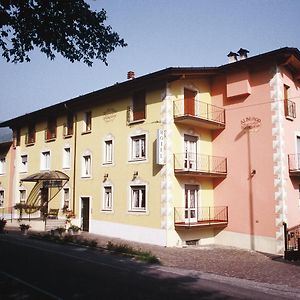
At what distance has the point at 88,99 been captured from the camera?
970 inches

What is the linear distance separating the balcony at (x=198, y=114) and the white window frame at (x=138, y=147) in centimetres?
243

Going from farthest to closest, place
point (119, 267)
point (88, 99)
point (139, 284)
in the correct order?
1. point (88, 99)
2. point (119, 267)
3. point (139, 284)

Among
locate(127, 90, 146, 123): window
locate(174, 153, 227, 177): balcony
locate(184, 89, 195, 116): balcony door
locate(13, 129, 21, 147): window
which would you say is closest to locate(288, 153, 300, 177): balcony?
locate(174, 153, 227, 177): balcony

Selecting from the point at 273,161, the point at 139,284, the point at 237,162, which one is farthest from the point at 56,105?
the point at 139,284

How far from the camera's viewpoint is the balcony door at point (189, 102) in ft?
68.1

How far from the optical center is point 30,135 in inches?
1235

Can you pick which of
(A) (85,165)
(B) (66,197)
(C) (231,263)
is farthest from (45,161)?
(C) (231,263)

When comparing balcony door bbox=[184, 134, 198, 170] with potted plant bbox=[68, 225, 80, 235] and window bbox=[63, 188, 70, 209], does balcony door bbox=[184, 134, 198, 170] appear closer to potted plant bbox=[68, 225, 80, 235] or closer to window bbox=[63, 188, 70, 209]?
potted plant bbox=[68, 225, 80, 235]

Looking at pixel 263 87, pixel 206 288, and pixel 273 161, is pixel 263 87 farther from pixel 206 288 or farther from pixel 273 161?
pixel 206 288

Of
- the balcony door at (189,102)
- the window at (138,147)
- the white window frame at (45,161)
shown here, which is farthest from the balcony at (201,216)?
the white window frame at (45,161)

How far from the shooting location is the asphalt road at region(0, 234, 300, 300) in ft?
30.5

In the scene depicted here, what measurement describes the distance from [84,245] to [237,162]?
953cm

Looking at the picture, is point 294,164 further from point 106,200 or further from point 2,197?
point 2,197

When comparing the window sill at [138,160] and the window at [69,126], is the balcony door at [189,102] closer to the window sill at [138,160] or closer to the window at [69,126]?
the window sill at [138,160]
